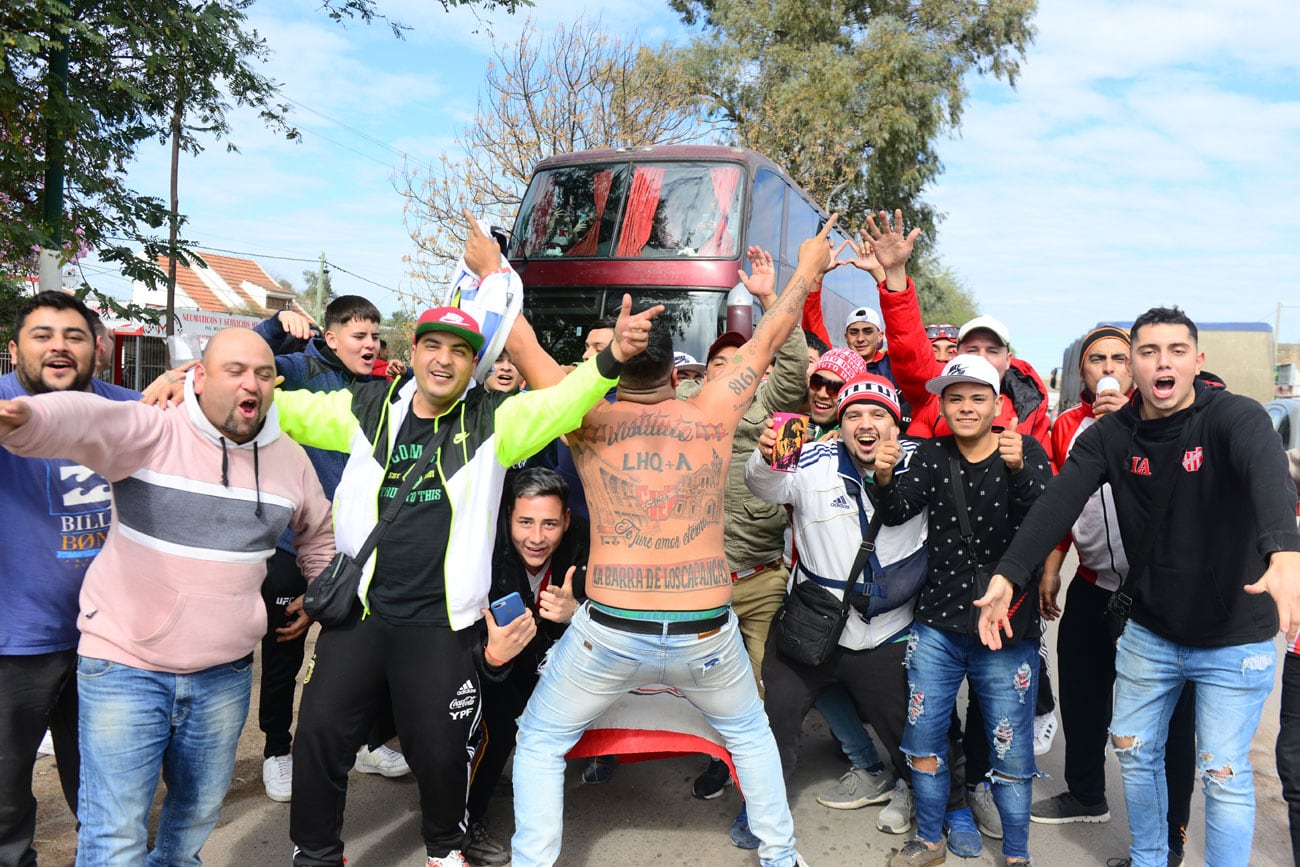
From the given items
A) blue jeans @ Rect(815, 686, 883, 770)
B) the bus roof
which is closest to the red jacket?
blue jeans @ Rect(815, 686, 883, 770)

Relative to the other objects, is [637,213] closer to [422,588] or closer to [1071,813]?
[422,588]

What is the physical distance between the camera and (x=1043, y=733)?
15.7ft

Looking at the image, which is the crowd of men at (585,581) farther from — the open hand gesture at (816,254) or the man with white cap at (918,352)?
the man with white cap at (918,352)

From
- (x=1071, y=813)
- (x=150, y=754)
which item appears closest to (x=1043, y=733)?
(x=1071, y=813)

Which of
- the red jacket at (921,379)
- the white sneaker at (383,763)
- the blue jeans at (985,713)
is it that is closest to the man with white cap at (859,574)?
the blue jeans at (985,713)

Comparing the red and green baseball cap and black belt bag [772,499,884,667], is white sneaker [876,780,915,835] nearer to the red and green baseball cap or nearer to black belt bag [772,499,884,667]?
black belt bag [772,499,884,667]

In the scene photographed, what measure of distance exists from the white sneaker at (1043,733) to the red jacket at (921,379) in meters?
1.42

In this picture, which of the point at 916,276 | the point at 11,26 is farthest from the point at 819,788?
the point at 916,276

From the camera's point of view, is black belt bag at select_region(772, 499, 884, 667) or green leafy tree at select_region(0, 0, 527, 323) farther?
green leafy tree at select_region(0, 0, 527, 323)

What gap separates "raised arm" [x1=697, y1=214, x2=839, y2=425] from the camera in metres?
3.27

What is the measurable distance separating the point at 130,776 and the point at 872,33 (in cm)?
2251

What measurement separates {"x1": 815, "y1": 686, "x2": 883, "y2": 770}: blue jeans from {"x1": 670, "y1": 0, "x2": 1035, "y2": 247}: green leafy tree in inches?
657

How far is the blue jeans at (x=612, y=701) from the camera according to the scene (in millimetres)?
3006

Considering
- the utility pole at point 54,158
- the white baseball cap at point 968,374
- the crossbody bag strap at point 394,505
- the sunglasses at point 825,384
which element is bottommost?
the crossbody bag strap at point 394,505
